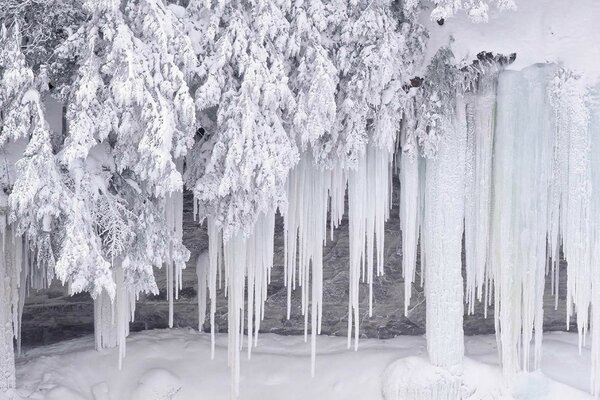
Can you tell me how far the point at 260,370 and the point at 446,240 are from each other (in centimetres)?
379

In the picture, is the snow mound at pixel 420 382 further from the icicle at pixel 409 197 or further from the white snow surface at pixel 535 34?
the white snow surface at pixel 535 34

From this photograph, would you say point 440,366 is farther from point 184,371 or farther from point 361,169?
point 184,371

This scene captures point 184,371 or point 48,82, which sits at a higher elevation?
point 48,82

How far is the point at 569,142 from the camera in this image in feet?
30.5

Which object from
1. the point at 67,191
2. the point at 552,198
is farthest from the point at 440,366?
the point at 67,191

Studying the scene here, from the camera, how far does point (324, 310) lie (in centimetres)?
1260

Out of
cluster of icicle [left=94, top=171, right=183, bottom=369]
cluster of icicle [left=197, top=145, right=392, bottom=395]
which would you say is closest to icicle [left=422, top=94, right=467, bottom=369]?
cluster of icicle [left=197, top=145, right=392, bottom=395]

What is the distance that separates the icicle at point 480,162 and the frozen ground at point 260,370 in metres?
1.84

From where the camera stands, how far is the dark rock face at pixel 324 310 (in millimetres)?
12227

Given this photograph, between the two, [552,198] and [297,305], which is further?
[297,305]

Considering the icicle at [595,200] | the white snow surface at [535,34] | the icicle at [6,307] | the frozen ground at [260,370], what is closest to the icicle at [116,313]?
the frozen ground at [260,370]

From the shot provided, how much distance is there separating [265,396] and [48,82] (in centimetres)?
570

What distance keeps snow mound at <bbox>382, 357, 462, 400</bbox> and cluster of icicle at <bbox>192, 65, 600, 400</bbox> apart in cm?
23

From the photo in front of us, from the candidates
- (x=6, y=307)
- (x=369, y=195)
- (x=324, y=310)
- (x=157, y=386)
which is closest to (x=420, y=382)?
(x=369, y=195)
